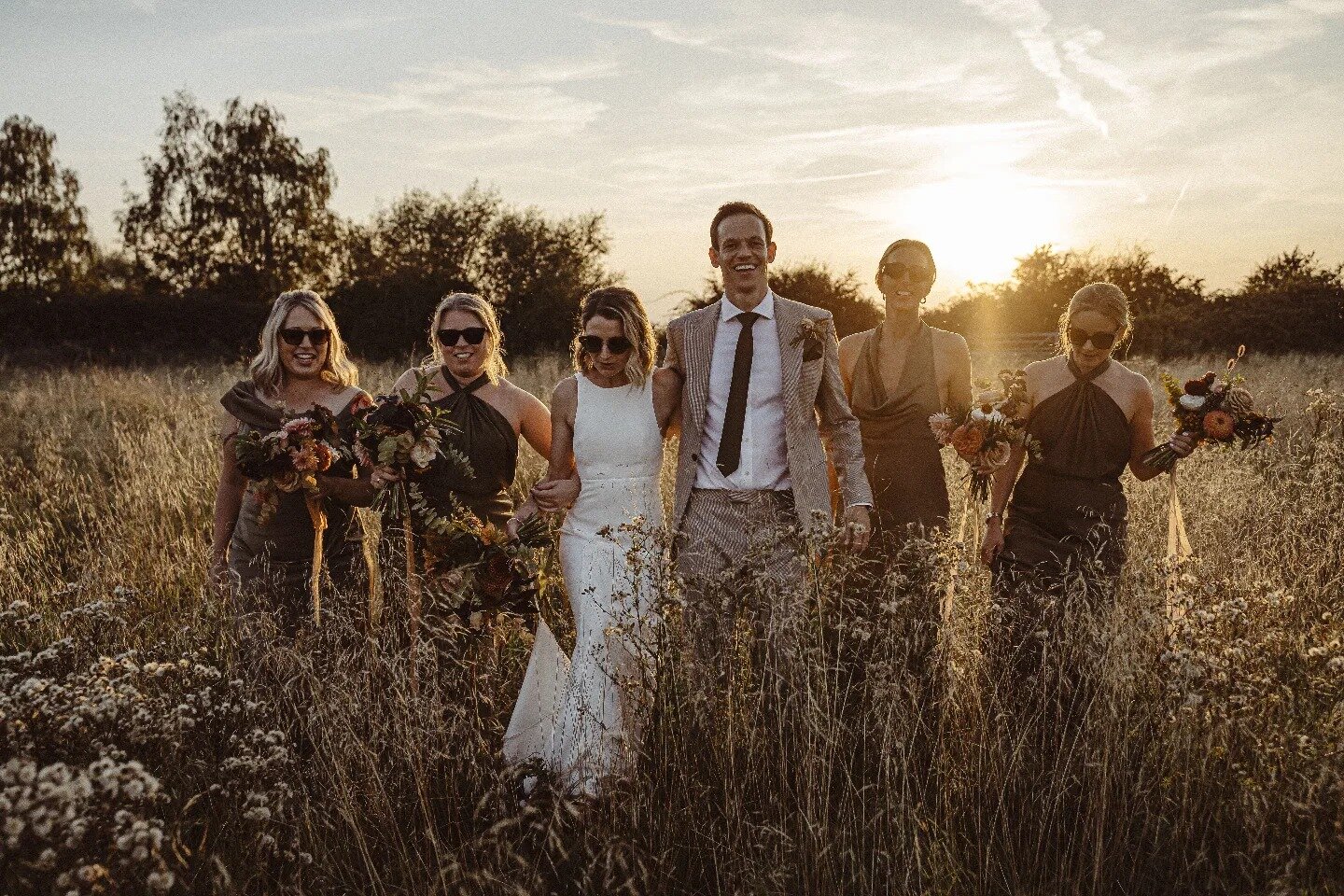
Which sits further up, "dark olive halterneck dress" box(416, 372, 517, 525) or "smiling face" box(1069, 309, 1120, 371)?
"smiling face" box(1069, 309, 1120, 371)

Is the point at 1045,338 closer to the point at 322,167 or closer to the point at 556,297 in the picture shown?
the point at 556,297

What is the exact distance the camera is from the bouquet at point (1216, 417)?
400 centimetres

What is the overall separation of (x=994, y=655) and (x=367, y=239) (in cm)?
2899

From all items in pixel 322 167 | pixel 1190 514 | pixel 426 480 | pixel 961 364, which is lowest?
pixel 1190 514

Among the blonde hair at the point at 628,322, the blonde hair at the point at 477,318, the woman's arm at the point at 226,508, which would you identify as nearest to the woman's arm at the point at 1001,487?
the blonde hair at the point at 628,322

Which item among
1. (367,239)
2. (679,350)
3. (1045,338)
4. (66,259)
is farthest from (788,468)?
(66,259)

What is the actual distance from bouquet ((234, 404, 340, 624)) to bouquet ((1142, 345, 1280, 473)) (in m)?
3.65

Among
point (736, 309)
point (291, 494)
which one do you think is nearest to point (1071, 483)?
point (736, 309)

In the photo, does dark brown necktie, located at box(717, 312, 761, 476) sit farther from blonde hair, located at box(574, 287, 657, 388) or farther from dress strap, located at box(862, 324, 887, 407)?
dress strap, located at box(862, 324, 887, 407)

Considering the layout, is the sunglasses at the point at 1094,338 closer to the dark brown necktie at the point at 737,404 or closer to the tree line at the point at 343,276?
the dark brown necktie at the point at 737,404

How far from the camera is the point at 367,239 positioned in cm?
2920

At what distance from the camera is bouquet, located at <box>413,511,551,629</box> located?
3381 millimetres

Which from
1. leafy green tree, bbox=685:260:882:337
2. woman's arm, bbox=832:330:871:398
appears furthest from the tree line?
woman's arm, bbox=832:330:871:398

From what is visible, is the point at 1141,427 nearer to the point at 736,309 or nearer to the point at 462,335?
the point at 736,309
